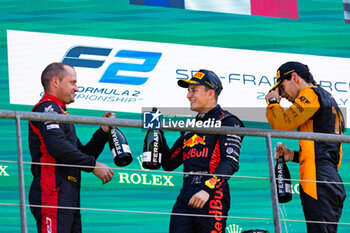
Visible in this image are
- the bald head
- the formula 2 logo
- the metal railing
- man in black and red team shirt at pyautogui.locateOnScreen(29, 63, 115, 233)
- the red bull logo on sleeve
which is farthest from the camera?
the formula 2 logo

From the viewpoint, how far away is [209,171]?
11.8 feet

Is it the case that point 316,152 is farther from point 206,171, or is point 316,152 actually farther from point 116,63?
point 116,63

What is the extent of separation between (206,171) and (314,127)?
514mm

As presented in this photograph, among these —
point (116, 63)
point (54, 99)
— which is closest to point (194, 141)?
point (54, 99)

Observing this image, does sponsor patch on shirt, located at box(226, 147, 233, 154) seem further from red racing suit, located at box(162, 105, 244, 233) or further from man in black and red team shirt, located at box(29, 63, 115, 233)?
man in black and red team shirt, located at box(29, 63, 115, 233)

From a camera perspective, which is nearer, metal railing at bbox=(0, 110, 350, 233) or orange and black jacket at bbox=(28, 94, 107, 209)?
metal railing at bbox=(0, 110, 350, 233)

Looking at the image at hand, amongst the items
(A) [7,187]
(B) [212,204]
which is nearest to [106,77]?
(A) [7,187]

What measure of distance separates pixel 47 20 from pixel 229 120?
5.90 feet

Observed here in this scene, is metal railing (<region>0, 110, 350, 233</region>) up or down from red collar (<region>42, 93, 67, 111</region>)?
down

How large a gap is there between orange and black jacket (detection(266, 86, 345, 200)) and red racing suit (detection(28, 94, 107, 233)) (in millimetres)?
853

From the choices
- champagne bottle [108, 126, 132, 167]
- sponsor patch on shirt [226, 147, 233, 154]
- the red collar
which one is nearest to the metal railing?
sponsor patch on shirt [226, 147, 233, 154]

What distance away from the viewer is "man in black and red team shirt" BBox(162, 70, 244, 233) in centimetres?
349

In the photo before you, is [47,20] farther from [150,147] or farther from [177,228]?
[177,228]

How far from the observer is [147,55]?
5.07 meters
